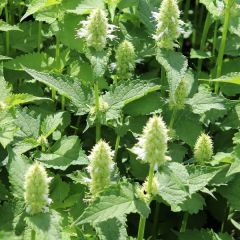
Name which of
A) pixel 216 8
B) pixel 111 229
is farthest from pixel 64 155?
pixel 216 8

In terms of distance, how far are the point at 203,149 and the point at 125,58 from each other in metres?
0.81

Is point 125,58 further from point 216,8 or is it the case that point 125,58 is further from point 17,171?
point 17,171

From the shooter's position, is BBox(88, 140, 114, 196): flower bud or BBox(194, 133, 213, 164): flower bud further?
BBox(194, 133, 213, 164): flower bud

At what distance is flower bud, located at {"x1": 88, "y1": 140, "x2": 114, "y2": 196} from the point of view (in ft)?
9.29

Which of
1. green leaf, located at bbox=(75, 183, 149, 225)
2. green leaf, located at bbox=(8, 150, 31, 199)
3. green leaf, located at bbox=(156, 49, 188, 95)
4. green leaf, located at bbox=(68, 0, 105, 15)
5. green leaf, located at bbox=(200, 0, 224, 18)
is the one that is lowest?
green leaf, located at bbox=(8, 150, 31, 199)

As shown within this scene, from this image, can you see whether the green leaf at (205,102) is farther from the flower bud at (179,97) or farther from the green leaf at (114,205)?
the green leaf at (114,205)

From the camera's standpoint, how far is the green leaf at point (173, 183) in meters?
2.87

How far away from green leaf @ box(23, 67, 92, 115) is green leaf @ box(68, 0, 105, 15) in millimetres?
682

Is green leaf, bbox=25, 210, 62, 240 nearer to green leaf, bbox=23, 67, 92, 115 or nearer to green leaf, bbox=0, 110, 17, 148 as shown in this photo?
green leaf, bbox=0, 110, 17, 148

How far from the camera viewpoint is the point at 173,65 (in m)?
3.61

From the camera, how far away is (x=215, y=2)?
416 centimetres

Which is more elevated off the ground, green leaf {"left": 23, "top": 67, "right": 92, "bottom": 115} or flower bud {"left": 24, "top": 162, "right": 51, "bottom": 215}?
green leaf {"left": 23, "top": 67, "right": 92, "bottom": 115}

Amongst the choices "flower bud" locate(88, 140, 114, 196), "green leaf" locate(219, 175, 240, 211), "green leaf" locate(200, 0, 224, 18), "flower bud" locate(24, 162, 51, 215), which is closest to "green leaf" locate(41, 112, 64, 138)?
"flower bud" locate(88, 140, 114, 196)

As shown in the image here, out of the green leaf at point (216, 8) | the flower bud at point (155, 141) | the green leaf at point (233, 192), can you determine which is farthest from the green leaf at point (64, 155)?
the green leaf at point (216, 8)
